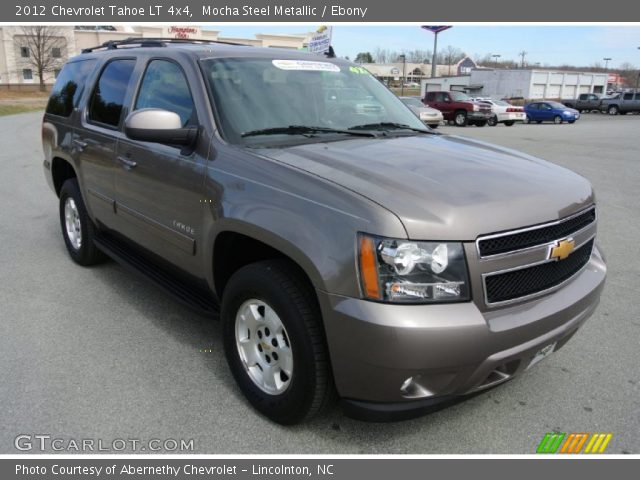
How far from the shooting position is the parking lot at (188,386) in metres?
2.83

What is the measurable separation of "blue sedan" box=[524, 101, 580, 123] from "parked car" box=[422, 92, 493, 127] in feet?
22.1

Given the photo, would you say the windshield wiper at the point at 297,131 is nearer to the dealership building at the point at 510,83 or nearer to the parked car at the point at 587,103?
the parked car at the point at 587,103

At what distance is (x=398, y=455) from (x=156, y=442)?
1201 mm

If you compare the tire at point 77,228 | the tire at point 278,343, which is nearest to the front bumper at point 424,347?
the tire at point 278,343

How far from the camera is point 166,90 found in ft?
12.3

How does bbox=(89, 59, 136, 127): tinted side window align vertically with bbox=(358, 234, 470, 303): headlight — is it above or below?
above

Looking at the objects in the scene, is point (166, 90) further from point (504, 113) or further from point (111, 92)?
point (504, 113)

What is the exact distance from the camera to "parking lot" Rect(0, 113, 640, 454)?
9.29 ft

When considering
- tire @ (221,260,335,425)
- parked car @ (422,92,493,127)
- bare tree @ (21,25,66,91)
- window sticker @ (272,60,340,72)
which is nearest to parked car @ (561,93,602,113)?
parked car @ (422,92,493,127)

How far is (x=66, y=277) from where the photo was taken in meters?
5.13

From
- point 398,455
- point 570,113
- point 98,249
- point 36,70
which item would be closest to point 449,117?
point 570,113

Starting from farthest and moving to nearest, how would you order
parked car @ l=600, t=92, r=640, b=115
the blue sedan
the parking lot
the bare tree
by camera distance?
the bare tree < parked car @ l=600, t=92, r=640, b=115 < the blue sedan < the parking lot

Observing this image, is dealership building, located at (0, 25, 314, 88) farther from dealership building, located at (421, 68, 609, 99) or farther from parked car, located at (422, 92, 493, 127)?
parked car, located at (422, 92, 493, 127)

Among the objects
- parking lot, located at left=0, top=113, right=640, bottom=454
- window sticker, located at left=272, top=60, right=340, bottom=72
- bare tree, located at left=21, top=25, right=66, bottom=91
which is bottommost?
parking lot, located at left=0, top=113, right=640, bottom=454
